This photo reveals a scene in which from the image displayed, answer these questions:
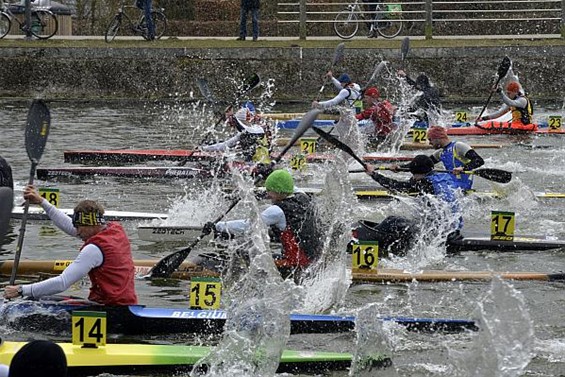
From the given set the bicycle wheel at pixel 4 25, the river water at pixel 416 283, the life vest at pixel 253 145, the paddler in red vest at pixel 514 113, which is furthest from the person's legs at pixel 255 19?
the life vest at pixel 253 145


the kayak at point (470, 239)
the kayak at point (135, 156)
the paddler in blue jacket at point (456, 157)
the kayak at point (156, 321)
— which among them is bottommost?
the kayak at point (135, 156)

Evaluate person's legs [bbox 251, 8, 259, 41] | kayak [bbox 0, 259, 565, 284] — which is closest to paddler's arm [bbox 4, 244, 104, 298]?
kayak [bbox 0, 259, 565, 284]

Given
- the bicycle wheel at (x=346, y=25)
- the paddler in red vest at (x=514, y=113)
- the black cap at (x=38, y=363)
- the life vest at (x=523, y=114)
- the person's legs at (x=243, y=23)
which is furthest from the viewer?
the bicycle wheel at (x=346, y=25)

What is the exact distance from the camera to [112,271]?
9.04m

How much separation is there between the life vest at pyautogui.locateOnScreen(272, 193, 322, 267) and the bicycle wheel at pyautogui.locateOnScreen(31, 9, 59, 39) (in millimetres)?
20043

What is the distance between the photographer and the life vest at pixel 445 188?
12375mm

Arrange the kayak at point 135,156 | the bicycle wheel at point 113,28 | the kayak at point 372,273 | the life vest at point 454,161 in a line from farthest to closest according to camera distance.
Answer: the bicycle wheel at point 113,28 < the kayak at point 135,156 < the life vest at point 454,161 < the kayak at point 372,273

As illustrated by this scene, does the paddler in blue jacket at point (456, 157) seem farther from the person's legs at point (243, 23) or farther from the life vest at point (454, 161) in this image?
the person's legs at point (243, 23)

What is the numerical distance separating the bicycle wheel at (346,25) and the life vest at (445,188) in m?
17.6

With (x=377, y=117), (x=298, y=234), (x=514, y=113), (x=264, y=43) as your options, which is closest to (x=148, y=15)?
(x=264, y=43)

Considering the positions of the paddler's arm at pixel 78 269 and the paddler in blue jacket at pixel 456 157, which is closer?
the paddler's arm at pixel 78 269

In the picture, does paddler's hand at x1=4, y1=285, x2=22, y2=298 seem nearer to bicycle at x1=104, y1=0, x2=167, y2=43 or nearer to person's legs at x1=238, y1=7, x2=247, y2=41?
person's legs at x1=238, y1=7, x2=247, y2=41

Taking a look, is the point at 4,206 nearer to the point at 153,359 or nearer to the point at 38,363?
the point at 38,363

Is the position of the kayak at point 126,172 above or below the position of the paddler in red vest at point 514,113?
below
